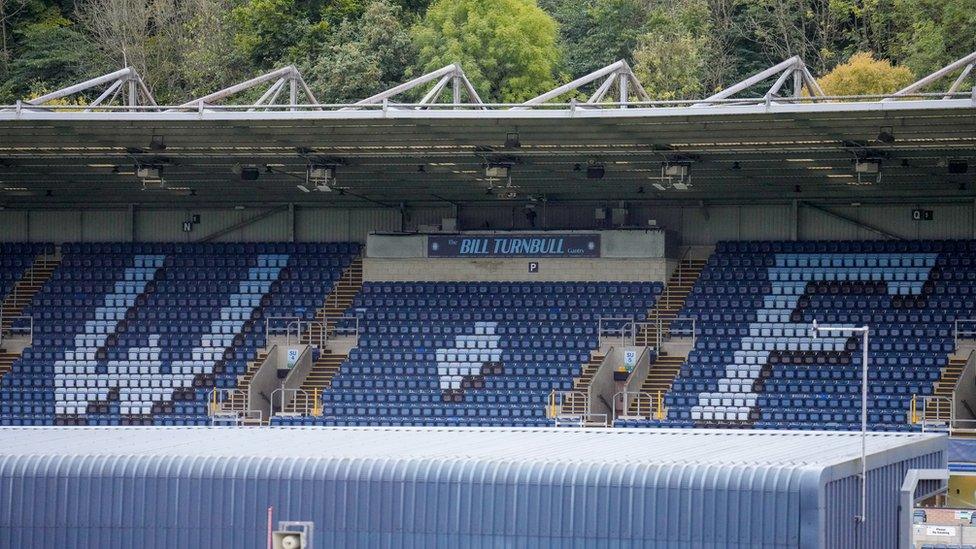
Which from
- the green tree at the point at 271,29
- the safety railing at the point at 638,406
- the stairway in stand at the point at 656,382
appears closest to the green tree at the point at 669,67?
the green tree at the point at 271,29

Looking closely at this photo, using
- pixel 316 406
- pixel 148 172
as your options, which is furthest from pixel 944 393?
pixel 148 172

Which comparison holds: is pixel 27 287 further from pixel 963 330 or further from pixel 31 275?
pixel 963 330

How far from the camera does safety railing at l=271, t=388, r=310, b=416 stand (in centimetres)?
5000

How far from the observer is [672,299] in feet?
167

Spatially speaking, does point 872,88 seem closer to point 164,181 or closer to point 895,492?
point 164,181

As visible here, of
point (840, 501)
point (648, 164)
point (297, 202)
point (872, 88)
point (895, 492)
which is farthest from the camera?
point (872, 88)

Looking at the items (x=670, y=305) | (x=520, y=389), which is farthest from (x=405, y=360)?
(x=670, y=305)

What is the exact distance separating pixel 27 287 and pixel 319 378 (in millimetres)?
10602

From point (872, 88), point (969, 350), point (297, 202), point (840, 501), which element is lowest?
point (840, 501)

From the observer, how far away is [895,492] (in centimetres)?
3428

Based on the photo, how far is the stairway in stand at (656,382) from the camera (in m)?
47.9

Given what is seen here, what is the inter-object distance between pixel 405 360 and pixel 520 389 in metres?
3.81

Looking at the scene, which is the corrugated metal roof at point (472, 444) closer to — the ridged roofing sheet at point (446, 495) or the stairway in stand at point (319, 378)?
the ridged roofing sheet at point (446, 495)

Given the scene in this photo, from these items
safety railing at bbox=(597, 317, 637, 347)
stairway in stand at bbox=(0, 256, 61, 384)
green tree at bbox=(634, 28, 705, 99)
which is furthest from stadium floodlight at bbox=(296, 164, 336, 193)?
green tree at bbox=(634, 28, 705, 99)
